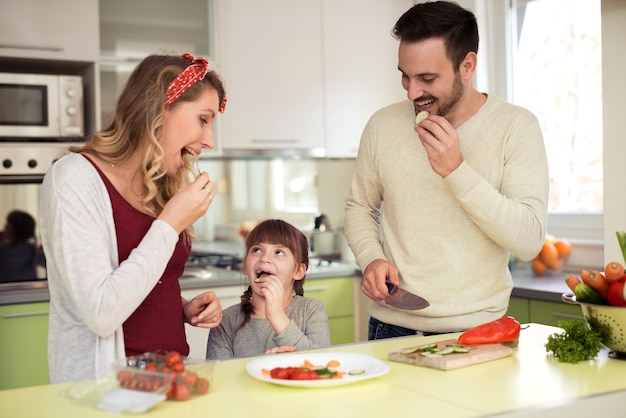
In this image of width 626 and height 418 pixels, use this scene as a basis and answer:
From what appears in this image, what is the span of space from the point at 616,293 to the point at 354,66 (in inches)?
105

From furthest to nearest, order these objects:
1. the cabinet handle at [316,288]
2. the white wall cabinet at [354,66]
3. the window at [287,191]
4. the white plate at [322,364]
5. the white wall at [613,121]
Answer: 1. the window at [287,191]
2. the white wall cabinet at [354,66]
3. the cabinet handle at [316,288]
4. the white wall at [613,121]
5. the white plate at [322,364]

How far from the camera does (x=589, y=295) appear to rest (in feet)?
5.71

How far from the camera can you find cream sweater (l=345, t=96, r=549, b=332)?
196 cm

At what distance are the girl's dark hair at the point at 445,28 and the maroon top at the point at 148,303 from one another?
2.79ft

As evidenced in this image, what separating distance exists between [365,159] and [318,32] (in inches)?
75.5

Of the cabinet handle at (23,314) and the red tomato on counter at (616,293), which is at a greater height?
the red tomato on counter at (616,293)

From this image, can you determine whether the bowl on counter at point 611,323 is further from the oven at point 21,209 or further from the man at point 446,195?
the oven at point 21,209

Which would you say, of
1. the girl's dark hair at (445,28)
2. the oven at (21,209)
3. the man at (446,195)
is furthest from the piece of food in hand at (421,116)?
the oven at (21,209)

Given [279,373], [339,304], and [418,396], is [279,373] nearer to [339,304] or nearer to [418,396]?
[418,396]

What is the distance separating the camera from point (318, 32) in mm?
4039

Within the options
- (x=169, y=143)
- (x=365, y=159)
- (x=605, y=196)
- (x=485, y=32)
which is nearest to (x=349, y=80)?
(x=485, y=32)

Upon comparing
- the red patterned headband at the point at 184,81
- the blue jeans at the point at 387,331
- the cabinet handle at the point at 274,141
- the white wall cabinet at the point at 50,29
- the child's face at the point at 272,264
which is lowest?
the blue jeans at the point at 387,331

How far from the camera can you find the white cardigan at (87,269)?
148 centimetres

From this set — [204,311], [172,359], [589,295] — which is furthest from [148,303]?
[589,295]
